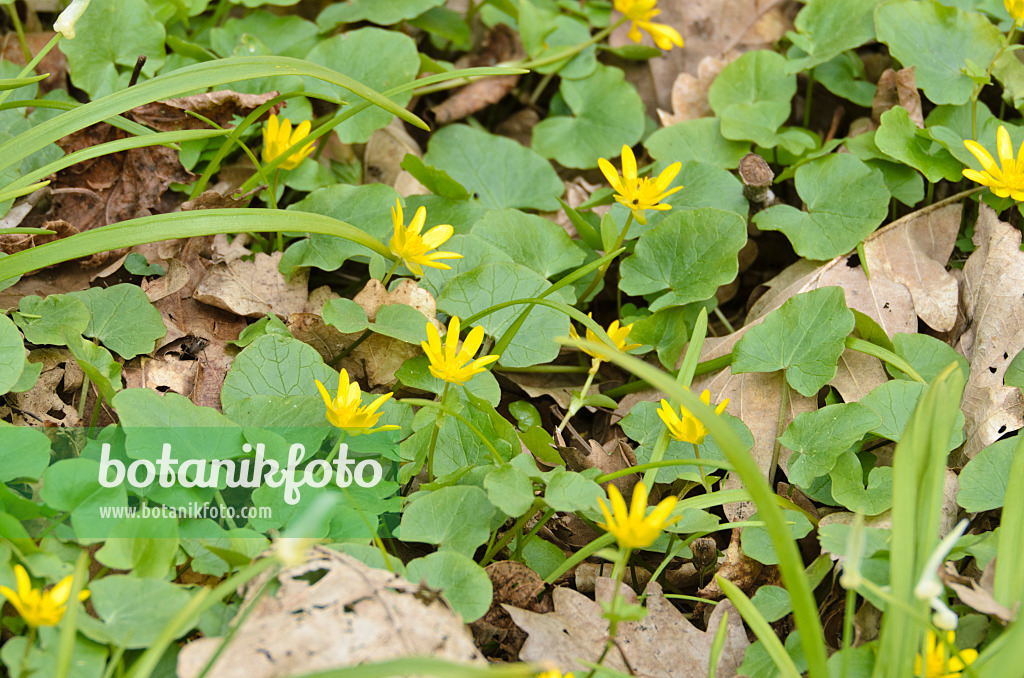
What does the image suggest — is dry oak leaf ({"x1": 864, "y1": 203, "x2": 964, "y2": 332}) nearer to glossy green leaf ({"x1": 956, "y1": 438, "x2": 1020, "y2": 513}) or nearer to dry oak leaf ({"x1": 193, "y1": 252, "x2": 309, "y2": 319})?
glossy green leaf ({"x1": 956, "y1": 438, "x2": 1020, "y2": 513})

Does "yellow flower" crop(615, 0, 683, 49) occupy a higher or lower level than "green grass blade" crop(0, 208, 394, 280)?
higher

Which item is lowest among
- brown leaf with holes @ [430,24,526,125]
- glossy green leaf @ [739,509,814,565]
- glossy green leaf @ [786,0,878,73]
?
glossy green leaf @ [739,509,814,565]

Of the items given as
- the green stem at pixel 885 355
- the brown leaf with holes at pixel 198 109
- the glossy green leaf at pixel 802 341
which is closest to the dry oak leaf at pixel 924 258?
the green stem at pixel 885 355

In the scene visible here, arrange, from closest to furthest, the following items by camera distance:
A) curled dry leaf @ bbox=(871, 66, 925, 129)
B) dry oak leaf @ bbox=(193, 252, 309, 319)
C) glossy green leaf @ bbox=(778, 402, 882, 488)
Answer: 1. glossy green leaf @ bbox=(778, 402, 882, 488)
2. dry oak leaf @ bbox=(193, 252, 309, 319)
3. curled dry leaf @ bbox=(871, 66, 925, 129)

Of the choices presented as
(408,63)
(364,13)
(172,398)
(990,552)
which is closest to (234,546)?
(172,398)

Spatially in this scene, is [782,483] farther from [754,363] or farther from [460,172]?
[460,172]

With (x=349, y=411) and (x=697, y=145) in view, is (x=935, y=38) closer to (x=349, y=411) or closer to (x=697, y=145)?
(x=697, y=145)

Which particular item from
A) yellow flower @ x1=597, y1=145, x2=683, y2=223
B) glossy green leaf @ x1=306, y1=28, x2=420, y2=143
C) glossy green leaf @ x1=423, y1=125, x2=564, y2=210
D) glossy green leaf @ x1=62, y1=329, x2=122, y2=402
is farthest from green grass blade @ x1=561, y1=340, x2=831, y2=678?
glossy green leaf @ x1=306, y1=28, x2=420, y2=143
